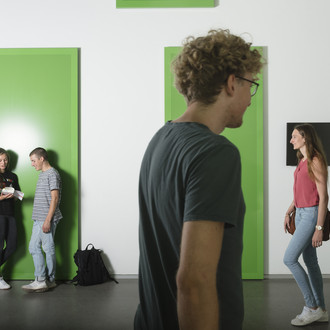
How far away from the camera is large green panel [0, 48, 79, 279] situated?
4.89 meters

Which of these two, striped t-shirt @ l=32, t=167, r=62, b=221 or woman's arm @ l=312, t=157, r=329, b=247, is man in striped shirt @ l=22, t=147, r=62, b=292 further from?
woman's arm @ l=312, t=157, r=329, b=247

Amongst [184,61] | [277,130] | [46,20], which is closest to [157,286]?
[184,61]

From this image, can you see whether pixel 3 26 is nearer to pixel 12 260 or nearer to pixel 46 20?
pixel 46 20

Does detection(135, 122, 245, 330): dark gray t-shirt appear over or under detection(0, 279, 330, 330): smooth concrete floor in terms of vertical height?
over

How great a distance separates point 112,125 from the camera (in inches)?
194

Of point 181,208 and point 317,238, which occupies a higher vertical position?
point 181,208

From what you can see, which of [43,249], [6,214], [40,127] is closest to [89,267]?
[43,249]

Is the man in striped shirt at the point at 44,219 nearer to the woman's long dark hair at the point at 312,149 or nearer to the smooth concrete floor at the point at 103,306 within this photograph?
the smooth concrete floor at the point at 103,306

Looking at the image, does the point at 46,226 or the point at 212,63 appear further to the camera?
the point at 46,226

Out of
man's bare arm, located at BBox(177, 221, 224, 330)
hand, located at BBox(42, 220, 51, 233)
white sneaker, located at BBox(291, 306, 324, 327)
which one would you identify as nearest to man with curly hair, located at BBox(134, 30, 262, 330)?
man's bare arm, located at BBox(177, 221, 224, 330)

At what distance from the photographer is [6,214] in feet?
15.2

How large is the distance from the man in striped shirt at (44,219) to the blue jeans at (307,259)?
2.60 meters

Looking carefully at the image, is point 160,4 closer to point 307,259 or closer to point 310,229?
point 310,229

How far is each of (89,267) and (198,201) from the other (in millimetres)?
4120
